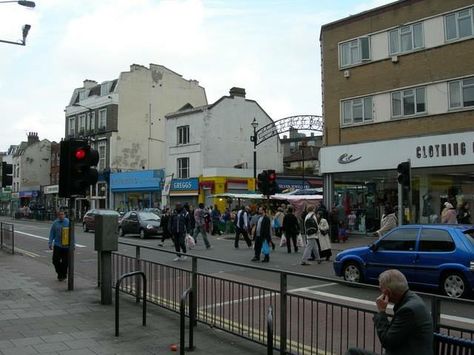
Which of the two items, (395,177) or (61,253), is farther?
(395,177)

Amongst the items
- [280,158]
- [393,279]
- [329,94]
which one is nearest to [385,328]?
[393,279]

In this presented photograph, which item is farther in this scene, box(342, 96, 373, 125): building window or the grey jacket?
box(342, 96, 373, 125): building window

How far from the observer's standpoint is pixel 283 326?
6.02m

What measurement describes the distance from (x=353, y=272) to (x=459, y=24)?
48.9 feet

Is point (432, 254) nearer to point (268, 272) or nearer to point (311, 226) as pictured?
point (311, 226)

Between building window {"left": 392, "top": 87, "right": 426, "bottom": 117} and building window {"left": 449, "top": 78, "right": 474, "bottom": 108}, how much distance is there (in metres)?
1.26

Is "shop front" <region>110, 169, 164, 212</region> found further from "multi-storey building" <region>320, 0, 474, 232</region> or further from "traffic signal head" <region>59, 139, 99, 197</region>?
"traffic signal head" <region>59, 139, 99, 197</region>

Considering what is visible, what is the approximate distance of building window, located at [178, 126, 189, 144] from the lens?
45.2m

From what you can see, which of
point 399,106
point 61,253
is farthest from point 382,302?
point 399,106

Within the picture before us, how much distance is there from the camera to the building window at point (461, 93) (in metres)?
22.2

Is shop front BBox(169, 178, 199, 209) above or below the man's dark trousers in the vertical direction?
above

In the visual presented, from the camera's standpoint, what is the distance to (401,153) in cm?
2409

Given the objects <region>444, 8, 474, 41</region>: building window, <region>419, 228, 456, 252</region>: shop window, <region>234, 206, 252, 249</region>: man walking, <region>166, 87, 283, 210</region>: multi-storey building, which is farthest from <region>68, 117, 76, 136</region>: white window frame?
<region>419, 228, 456, 252</region>: shop window

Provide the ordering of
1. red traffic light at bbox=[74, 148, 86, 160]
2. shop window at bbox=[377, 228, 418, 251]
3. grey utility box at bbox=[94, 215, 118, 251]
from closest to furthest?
grey utility box at bbox=[94, 215, 118, 251], red traffic light at bbox=[74, 148, 86, 160], shop window at bbox=[377, 228, 418, 251]
